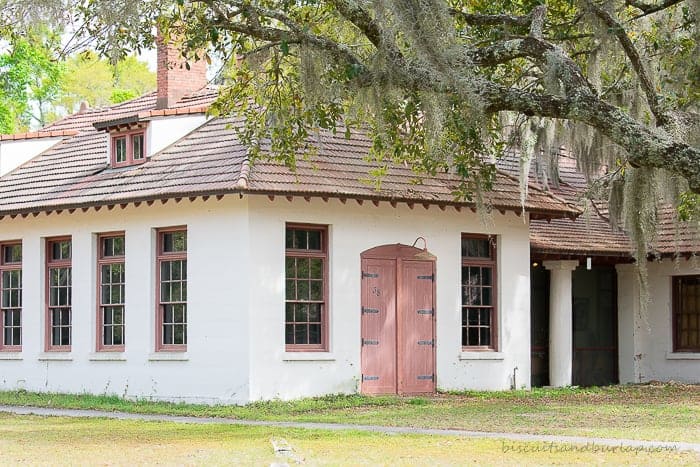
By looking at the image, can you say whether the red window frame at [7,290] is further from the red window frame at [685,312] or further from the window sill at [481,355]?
the red window frame at [685,312]

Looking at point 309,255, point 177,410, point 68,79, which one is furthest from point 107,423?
point 68,79

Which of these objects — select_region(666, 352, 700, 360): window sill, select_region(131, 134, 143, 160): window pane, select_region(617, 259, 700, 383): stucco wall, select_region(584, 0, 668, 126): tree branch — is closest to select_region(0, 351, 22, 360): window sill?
select_region(131, 134, 143, 160): window pane

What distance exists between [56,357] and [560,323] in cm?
922

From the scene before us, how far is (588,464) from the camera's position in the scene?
12008mm

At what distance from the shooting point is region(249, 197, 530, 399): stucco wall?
2034cm

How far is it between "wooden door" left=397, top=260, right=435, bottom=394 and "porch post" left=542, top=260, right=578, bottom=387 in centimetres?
345

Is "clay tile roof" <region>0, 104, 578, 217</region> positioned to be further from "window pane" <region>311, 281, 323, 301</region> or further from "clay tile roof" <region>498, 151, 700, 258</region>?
"window pane" <region>311, 281, 323, 301</region>

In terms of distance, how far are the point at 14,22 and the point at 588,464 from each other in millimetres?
7736

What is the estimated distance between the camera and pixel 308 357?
67.9 ft

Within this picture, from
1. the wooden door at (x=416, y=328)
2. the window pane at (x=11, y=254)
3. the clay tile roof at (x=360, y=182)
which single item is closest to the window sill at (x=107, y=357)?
the window pane at (x=11, y=254)

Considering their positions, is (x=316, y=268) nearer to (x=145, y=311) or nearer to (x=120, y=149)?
(x=145, y=311)

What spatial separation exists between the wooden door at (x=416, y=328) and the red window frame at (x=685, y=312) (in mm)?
6541

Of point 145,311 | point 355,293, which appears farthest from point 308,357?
point 145,311

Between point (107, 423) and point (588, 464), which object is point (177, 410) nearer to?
point (107, 423)
